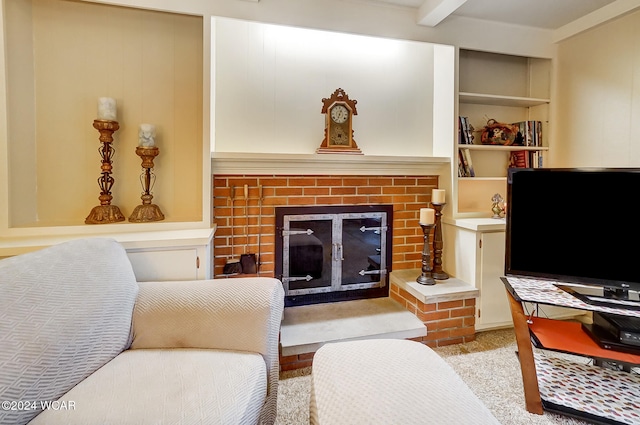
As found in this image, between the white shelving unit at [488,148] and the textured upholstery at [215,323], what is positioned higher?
the white shelving unit at [488,148]

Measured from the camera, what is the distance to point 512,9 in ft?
6.93

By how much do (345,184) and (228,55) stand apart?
4.03 feet

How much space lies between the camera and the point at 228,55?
2.04 m

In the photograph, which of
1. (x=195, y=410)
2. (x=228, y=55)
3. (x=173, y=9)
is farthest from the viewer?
(x=228, y=55)

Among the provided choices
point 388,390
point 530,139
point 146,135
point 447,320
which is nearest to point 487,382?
point 447,320

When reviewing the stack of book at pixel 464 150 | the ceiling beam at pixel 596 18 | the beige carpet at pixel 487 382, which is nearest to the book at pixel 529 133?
the stack of book at pixel 464 150

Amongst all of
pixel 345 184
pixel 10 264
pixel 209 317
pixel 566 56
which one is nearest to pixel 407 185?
pixel 345 184

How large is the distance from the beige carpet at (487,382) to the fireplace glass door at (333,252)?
0.65 m

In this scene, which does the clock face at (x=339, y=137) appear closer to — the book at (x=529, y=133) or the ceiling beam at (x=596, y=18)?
the book at (x=529, y=133)

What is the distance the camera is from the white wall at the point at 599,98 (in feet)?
6.59

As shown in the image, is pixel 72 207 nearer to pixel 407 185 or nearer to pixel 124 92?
pixel 124 92

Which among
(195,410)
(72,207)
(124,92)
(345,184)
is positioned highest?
(124,92)

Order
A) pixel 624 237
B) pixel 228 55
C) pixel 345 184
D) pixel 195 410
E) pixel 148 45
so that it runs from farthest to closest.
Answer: pixel 345 184, pixel 228 55, pixel 148 45, pixel 624 237, pixel 195 410

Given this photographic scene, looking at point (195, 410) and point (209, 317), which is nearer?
point (195, 410)
